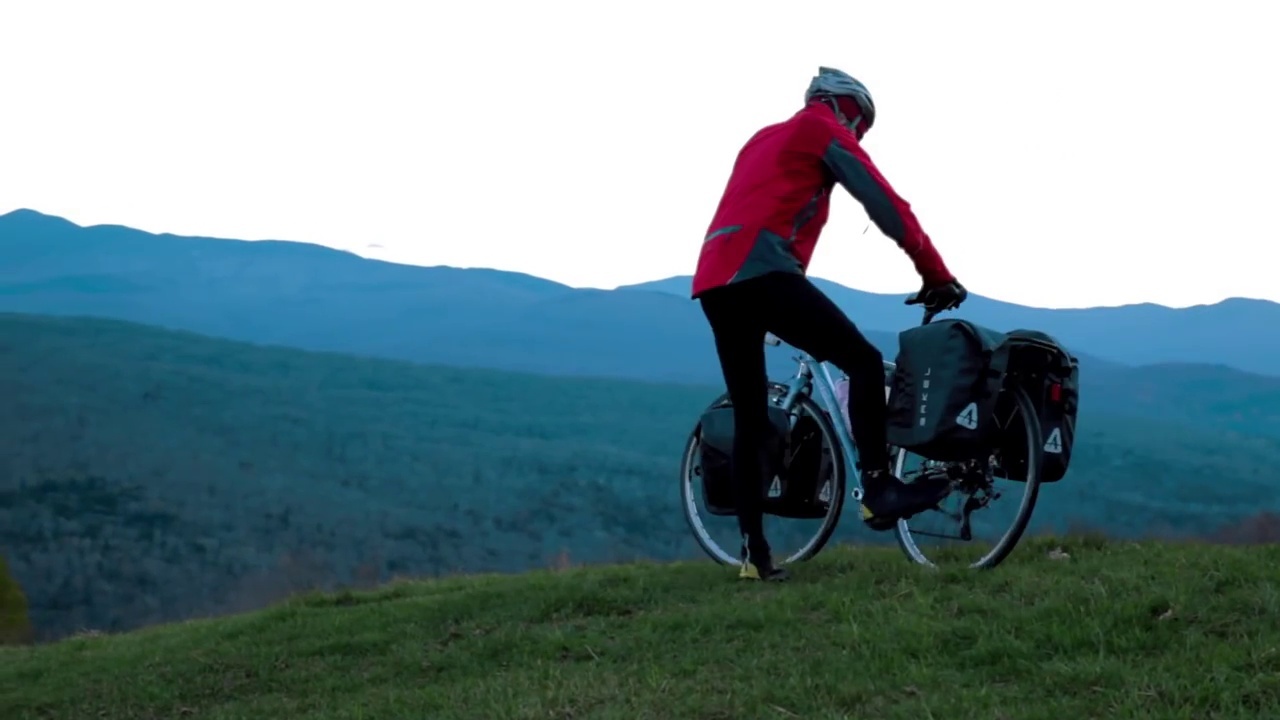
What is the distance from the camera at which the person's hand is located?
5.22m

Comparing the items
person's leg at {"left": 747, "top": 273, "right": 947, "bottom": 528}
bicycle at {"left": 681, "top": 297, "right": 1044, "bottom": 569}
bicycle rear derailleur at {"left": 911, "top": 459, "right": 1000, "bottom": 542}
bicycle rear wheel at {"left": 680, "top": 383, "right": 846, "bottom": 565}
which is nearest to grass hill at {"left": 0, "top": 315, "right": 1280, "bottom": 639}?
bicycle rear wheel at {"left": 680, "top": 383, "right": 846, "bottom": 565}

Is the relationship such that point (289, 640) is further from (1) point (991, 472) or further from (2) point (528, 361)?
(2) point (528, 361)

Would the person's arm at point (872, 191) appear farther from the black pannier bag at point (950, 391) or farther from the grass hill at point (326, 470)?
the grass hill at point (326, 470)

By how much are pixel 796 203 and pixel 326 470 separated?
56.8m

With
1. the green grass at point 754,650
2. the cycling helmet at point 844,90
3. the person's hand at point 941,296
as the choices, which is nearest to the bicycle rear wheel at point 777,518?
the green grass at point 754,650

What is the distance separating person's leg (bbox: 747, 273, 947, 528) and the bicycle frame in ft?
0.45

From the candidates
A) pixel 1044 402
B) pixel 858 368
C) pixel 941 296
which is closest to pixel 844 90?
pixel 941 296

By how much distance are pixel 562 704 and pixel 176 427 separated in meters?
59.0

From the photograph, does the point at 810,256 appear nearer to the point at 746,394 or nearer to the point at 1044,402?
the point at 746,394

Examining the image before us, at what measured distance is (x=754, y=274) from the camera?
16.6ft

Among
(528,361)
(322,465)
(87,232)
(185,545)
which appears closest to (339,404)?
(322,465)

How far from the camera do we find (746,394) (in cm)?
551

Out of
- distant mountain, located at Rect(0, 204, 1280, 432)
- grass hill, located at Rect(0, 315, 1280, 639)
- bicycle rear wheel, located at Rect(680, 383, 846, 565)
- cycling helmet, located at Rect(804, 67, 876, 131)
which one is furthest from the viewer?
distant mountain, located at Rect(0, 204, 1280, 432)

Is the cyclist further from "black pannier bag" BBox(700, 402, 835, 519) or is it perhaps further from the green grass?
the green grass
